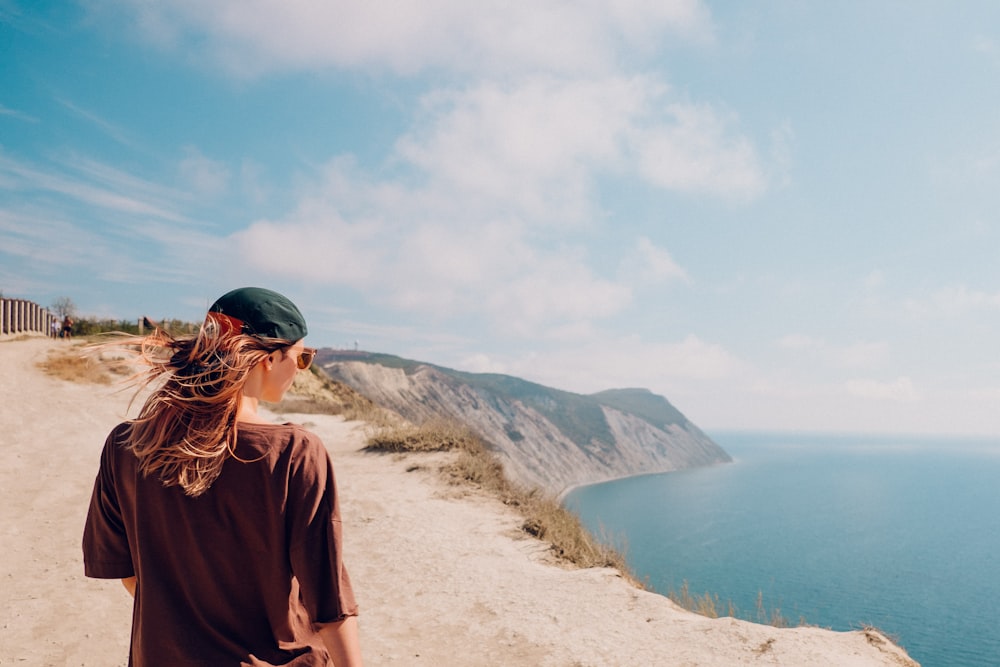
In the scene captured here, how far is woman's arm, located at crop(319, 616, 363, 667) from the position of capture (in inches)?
63.1

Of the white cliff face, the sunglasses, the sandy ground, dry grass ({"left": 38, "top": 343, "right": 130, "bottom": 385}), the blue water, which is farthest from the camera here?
the white cliff face

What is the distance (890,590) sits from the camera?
53.1 meters

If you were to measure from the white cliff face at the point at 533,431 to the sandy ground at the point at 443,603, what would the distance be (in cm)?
5563

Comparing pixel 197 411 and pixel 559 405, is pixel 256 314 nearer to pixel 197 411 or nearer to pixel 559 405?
pixel 197 411

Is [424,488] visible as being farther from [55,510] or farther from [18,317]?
[18,317]

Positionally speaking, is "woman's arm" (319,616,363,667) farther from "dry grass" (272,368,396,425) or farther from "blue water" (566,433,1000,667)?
"dry grass" (272,368,396,425)

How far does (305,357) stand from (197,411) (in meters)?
0.39

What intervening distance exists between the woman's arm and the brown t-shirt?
0.14 feet

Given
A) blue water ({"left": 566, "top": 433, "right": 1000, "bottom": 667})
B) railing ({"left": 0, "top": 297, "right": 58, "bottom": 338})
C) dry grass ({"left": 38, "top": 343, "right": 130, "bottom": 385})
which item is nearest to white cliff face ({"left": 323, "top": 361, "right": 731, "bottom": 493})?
blue water ({"left": 566, "top": 433, "right": 1000, "bottom": 667})

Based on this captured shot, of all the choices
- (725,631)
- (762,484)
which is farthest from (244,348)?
(762,484)

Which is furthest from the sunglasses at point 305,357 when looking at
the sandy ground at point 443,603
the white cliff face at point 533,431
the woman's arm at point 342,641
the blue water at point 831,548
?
the white cliff face at point 533,431

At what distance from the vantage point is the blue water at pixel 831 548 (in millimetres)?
41750

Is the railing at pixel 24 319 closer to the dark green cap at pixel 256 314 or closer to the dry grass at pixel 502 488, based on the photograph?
the dry grass at pixel 502 488

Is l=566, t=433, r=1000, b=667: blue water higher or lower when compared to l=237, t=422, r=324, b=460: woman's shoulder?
lower
